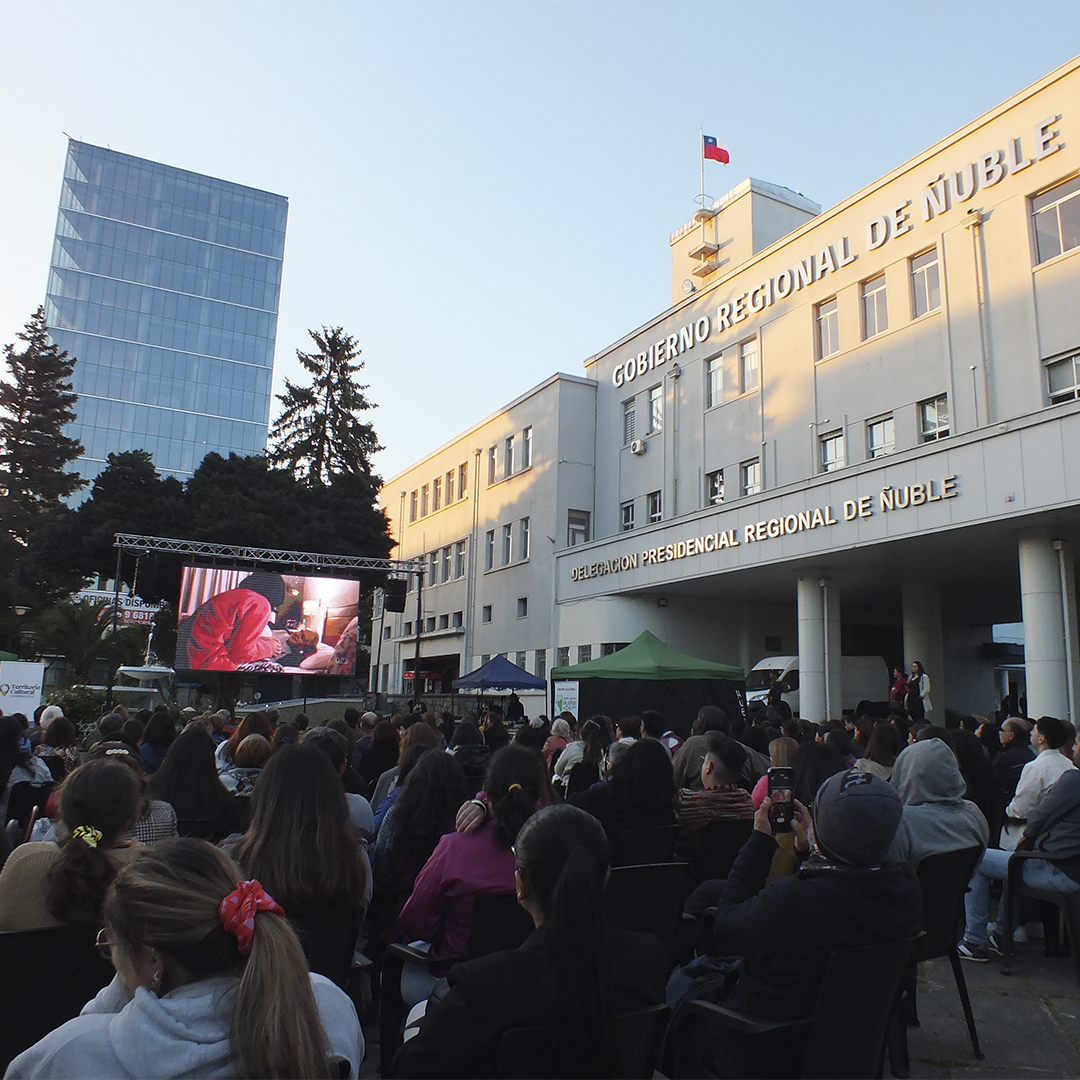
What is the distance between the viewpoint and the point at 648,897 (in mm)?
4066

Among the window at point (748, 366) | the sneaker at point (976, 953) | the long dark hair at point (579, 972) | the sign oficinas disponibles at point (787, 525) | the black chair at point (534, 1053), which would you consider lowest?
the sneaker at point (976, 953)

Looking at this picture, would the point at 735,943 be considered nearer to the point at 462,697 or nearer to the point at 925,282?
the point at 925,282

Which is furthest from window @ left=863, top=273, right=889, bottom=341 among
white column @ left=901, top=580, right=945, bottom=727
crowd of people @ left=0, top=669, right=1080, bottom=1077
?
crowd of people @ left=0, top=669, right=1080, bottom=1077

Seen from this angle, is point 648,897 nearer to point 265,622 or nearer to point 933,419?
point 933,419

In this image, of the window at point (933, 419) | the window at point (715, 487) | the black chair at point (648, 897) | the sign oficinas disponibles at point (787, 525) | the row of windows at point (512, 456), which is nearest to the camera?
the black chair at point (648, 897)

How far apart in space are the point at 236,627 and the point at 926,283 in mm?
19422

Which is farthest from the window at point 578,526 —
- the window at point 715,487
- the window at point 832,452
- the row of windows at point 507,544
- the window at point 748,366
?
the window at point 832,452

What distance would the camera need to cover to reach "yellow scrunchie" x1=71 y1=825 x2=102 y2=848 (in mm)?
2963

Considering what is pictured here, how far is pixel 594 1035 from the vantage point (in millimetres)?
2154

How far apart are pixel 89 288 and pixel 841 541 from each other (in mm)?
112388

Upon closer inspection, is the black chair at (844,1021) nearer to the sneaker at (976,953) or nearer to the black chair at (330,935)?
the black chair at (330,935)

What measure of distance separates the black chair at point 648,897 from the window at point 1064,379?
15.4 metres

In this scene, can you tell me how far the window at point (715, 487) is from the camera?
2462 centimetres

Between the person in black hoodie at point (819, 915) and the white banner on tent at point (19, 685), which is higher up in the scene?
the white banner on tent at point (19, 685)
